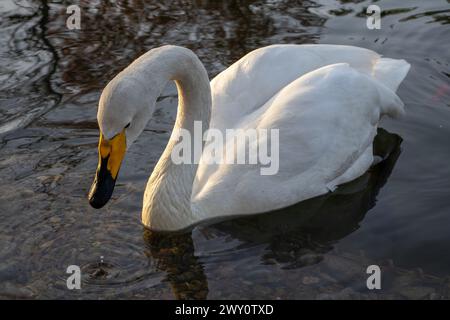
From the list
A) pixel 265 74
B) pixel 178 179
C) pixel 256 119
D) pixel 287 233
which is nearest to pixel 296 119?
pixel 256 119

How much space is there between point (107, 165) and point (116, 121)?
35cm

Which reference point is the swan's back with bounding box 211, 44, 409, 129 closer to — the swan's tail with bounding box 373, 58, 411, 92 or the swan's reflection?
the swan's tail with bounding box 373, 58, 411, 92

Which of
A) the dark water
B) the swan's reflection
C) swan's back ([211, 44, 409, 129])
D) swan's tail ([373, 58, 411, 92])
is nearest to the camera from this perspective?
the dark water

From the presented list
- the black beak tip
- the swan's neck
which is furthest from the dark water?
the black beak tip

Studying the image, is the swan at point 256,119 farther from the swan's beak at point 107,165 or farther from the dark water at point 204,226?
the dark water at point 204,226

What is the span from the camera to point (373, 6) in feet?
38.8

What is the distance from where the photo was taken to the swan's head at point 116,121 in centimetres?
602

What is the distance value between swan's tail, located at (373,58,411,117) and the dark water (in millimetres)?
406

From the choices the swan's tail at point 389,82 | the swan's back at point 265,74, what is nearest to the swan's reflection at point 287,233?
the swan's tail at point 389,82

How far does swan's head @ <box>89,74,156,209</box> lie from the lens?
237 inches

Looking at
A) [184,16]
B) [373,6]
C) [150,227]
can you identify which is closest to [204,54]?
[184,16]

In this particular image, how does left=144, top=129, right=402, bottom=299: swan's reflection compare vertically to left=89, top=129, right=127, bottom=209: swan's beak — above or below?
below

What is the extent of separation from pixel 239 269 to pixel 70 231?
57.6 inches

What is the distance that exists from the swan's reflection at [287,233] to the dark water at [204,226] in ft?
0.05
